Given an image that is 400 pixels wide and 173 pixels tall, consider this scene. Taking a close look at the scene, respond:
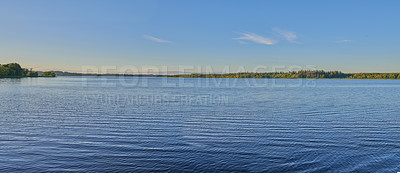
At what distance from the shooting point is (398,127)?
20406 millimetres

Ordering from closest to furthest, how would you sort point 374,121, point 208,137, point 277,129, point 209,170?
point 209,170, point 208,137, point 277,129, point 374,121

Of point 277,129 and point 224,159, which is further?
point 277,129

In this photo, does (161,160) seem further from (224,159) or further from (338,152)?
(338,152)

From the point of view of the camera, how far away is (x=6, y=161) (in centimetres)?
1153

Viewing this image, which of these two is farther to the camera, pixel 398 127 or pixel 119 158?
pixel 398 127

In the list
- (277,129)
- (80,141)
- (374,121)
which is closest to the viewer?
(80,141)

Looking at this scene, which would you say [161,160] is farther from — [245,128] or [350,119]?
[350,119]

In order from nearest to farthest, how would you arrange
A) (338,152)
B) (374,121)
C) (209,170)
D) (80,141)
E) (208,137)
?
(209,170) → (338,152) → (80,141) → (208,137) → (374,121)

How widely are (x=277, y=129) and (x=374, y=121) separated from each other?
Result: 10102 millimetres

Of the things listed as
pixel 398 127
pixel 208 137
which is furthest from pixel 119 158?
pixel 398 127

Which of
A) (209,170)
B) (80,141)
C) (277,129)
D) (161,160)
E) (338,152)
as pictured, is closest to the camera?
(209,170)

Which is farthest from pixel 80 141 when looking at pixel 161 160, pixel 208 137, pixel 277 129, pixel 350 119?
pixel 350 119

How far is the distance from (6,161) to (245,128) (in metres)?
14.1

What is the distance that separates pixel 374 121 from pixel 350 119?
182cm
